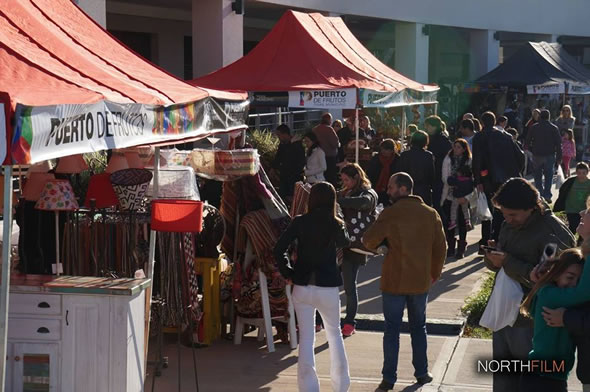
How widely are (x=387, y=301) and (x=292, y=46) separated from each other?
25.7 feet

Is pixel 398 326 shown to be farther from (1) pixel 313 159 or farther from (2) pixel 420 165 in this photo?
(1) pixel 313 159

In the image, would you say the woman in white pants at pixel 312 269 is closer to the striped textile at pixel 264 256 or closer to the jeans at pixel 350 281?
the striped textile at pixel 264 256

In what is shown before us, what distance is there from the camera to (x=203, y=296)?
8812mm

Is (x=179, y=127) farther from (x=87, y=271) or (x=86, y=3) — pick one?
(x=86, y=3)

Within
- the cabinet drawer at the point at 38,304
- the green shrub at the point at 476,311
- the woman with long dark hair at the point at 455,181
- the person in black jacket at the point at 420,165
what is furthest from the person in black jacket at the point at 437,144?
the cabinet drawer at the point at 38,304

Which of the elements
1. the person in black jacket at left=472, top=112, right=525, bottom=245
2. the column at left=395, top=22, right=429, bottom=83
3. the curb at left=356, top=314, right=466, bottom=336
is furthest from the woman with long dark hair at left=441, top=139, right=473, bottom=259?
the column at left=395, top=22, right=429, bottom=83

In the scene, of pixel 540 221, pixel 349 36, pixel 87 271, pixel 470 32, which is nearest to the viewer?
pixel 540 221

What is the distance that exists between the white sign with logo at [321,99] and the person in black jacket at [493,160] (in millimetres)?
1908

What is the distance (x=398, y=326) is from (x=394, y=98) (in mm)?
8243

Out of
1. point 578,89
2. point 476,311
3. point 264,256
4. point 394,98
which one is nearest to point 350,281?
point 264,256

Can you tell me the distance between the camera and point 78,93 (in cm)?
561

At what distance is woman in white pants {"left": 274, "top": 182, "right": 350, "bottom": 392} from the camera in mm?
6961

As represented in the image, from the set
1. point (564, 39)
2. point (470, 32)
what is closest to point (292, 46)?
point (470, 32)

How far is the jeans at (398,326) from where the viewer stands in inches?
293
